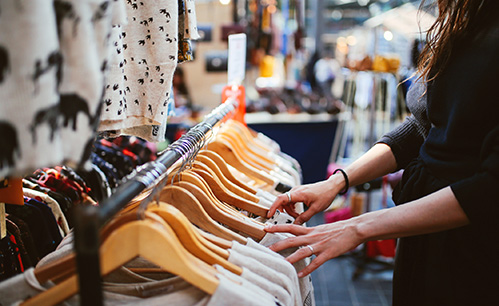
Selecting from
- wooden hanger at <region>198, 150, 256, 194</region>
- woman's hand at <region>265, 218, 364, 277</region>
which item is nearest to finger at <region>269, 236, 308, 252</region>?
woman's hand at <region>265, 218, 364, 277</region>

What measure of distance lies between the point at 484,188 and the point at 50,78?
84 cm

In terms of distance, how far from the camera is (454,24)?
99 centimetres

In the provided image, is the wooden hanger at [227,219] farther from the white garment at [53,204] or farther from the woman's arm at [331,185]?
the white garment at [53,204]

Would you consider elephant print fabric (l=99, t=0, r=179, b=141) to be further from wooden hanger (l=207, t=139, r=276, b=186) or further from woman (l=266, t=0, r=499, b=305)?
woman (l=266, t=0, r=499, b=305)

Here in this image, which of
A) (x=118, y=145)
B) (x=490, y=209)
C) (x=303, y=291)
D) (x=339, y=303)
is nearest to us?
(x=490, y=209)

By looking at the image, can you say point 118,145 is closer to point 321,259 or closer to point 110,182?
point 110,182

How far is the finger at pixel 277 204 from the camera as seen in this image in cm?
116

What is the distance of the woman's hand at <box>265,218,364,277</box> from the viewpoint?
948 millimetres

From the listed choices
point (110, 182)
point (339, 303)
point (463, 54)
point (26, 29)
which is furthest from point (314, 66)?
point (26, 29)

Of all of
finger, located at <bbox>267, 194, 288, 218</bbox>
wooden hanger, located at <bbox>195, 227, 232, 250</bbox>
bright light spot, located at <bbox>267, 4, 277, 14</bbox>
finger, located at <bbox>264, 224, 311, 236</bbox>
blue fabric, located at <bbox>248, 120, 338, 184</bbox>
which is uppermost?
bright light spot, located at <bbox>267, 4, 277, 14</bbox>

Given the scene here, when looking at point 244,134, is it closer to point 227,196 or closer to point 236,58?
point 236,58

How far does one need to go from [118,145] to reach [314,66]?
19.8 feet

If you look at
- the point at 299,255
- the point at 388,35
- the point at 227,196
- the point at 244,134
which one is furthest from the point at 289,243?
the point at 388,35

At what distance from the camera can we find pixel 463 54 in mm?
961
